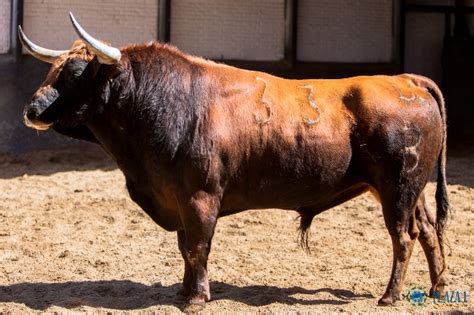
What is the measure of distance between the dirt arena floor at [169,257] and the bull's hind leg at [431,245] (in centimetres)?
25

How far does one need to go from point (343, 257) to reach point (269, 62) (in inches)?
209

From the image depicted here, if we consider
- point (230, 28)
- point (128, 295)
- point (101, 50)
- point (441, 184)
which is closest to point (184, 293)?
point (128, 295)

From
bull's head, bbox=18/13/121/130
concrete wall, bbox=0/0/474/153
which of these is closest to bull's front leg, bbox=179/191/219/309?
bull's head, bbox=18/13/121/130

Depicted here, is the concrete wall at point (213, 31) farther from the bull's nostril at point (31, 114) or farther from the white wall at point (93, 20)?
the bull's nostril at point (31, 114)

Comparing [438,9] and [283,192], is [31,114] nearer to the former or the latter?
[283,192]

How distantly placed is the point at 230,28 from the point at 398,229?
6478 mm

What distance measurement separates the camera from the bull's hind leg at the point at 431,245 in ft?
21.4

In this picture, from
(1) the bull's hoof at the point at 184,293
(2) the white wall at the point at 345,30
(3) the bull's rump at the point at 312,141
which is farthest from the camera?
(2) the white wall at the point at 345,30

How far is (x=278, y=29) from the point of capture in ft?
40.7

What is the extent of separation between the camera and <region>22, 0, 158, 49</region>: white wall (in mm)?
11281

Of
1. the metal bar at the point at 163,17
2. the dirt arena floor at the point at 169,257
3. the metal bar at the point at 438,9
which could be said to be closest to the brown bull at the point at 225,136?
the dirt arena floor at the point at 169,257

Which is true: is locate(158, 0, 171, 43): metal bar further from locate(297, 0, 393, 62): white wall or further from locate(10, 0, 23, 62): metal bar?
locate(297, 0, 393, 62): white wall

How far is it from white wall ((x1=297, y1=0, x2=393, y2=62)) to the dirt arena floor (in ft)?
11.2

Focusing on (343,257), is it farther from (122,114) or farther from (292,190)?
(122,114)
